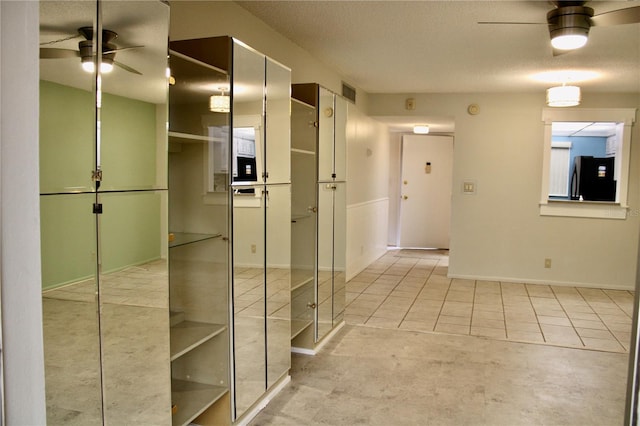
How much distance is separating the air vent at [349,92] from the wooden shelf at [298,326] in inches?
112

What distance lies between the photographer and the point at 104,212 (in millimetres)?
1520

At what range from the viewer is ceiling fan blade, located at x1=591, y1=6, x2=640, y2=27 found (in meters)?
2.48

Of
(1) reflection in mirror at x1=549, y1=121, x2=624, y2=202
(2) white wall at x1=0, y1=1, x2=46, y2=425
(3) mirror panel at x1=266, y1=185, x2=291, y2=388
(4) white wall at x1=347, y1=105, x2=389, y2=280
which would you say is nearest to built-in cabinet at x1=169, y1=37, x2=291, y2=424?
(3) mirror panel at x1=266, y1=185, x2=291, y2=388

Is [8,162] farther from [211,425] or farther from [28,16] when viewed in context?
[211,425]

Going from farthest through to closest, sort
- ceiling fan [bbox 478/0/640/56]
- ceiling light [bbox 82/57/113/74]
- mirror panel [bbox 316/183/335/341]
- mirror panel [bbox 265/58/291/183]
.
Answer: mirror panel [bbox 316/183/335/341] → ceiling fan [bbox 478/0/640/56] → mirror panel [bbox 265/58/291/183] → ceiling light [bbox 82/57/113/74]

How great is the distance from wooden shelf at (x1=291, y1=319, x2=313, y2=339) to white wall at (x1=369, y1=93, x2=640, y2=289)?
346cm

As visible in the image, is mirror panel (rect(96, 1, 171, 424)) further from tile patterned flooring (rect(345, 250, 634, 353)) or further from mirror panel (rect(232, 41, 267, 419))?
tile patterned flooring (rect(345, 250, 634, 353))

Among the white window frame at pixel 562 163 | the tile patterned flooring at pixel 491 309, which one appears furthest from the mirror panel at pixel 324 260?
the white window frame at pixel 562 163

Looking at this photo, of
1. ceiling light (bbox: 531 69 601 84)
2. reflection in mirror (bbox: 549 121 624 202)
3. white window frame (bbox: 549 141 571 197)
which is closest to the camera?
ceiling light (bbox: 531 69 601 84)

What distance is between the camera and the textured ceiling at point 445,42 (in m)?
3.11

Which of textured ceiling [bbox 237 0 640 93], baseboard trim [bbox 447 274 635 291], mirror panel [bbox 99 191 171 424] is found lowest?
baseboard trim [bbox 447 274 635 291]

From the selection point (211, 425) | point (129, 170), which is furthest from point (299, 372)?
point (129, 170)

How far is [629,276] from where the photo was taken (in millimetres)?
5984

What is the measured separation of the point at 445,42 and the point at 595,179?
12.2 ft
